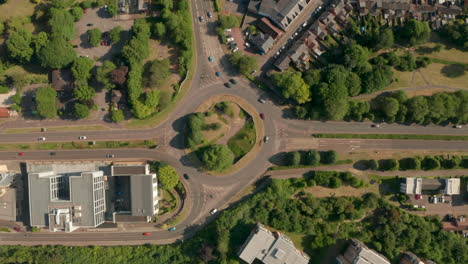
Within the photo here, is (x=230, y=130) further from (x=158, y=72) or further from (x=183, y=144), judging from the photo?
(x=158, y=72)

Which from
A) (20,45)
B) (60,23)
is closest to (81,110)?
(20,45)

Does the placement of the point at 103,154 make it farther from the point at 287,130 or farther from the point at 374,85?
the point at 374,85

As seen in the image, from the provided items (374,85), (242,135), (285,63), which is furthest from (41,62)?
(374,85)

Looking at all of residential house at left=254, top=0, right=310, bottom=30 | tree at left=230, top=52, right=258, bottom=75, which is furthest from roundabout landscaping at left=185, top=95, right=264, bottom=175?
residential house at left=254, top=0, right=310, bottom=30

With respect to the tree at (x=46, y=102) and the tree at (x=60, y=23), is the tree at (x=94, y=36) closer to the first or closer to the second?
the tree at (x=60, y=23)

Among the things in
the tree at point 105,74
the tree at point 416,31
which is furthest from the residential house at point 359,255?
the tree at point 105,74

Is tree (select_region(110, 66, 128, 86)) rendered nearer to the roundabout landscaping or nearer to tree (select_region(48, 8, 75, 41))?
tree (select_region(48, 8, 75, 41))

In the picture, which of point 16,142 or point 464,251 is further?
point 16,142
